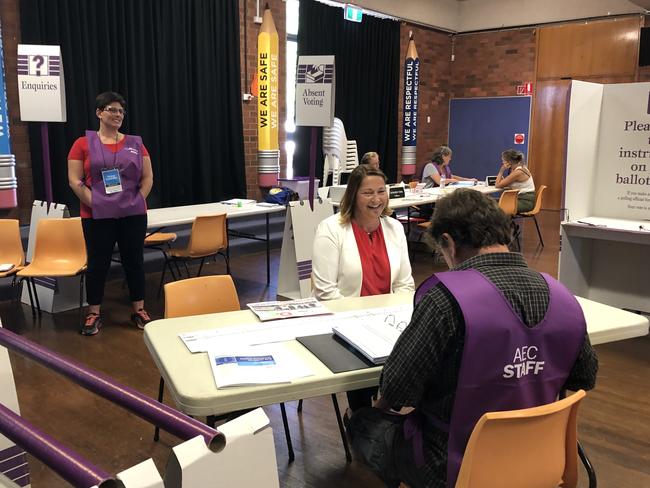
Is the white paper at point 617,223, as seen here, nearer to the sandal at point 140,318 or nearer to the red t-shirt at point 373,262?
the red t-shirt at point 373,262

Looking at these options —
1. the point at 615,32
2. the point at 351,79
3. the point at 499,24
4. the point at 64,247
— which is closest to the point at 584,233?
the point at 64,247

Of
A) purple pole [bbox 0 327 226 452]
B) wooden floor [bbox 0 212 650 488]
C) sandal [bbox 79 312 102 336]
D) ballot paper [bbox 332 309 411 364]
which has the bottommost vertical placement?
wooden floor [bbox 0 212 650 488]

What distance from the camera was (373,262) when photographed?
2.73m

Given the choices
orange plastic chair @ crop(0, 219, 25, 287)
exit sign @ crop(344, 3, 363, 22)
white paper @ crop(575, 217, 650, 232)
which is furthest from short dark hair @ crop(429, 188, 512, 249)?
exit sign @ crop(344, 3, 363, 22)

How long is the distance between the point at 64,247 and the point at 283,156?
175 inches

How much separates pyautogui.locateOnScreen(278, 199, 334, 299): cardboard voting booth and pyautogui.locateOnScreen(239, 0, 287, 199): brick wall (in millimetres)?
3378

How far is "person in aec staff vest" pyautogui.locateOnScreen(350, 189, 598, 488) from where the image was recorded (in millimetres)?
1386

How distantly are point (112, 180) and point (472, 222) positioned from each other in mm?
2753

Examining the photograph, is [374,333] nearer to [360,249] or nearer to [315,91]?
[360,249]

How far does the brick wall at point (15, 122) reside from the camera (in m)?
5.49

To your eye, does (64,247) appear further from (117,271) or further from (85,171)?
(117,271)

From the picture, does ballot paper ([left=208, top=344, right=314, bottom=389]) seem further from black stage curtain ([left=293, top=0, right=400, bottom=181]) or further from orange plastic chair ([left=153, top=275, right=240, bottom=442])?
black stage curtain ([left=293, top=0, right=400, bottom=181])

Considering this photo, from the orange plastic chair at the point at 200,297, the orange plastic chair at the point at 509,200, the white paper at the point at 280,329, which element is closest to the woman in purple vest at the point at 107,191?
the orange plastic chair at the point at 200,297

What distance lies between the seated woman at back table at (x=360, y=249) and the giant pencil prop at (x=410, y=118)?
7.49 m
